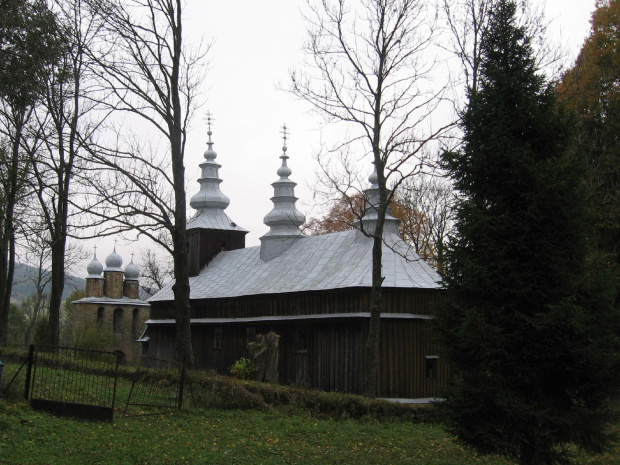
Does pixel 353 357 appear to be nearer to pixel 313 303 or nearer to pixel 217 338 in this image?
pixel 313 303

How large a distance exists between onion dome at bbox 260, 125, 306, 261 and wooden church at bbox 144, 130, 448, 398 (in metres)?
0.05

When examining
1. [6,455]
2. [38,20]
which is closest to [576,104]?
[38,20]

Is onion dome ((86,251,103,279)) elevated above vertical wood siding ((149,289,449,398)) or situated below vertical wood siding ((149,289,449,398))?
above

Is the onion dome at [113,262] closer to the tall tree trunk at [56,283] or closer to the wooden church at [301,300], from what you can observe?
the wooden church at [301,300]

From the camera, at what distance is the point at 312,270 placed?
25.3m

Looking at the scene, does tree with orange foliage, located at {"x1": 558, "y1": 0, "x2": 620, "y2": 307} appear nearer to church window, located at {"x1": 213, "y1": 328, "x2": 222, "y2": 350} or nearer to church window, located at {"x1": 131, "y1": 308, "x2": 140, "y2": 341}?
church window, located at {"x1": 213, "y1": 328, "x2": 222, "y2": 350}

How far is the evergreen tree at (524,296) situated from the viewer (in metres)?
9.84

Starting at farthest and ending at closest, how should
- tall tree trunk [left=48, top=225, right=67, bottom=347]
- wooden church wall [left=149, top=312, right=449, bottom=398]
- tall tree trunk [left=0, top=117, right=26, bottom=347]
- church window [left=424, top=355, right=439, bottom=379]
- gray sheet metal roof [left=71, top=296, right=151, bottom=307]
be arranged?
gray sheet metal roof [left=71, top=296, right=151, bottom=307] → tall tree trunk [left=48, top=225, right=67, bottom=347] → church window [left=424, top=355, right=439, bottom=379] → wooden church wall [left=149, top=312, right=449, bottom=398] → tall tree trunk [left=0, top=117, right=26, bottom=347]

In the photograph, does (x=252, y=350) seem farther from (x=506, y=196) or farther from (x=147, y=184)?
(x=506, y=196)

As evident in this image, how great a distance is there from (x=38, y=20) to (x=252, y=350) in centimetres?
1066

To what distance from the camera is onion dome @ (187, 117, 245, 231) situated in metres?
34.7

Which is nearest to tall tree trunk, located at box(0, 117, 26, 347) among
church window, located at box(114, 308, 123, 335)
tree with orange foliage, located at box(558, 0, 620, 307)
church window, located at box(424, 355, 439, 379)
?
church window, located at box(424, 355, 439, 379)

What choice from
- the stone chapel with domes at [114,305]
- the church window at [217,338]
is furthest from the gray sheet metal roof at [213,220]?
the stone chapel with domes at [114,305]

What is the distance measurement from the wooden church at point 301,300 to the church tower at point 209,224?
50 millimetres
